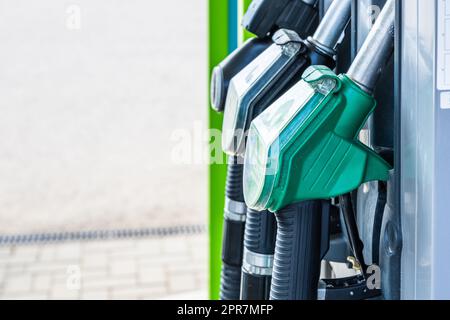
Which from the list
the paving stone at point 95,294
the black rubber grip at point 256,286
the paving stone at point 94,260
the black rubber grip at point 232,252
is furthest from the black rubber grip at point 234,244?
the paving stone at point 94,260

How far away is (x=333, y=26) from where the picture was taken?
1022mm

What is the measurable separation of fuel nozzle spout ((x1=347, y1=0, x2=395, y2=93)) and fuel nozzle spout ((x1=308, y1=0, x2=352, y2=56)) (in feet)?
0.51

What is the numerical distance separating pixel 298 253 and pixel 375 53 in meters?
0.26

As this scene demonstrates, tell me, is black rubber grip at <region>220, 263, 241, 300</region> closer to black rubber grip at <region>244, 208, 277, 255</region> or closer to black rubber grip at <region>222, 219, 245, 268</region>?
black rubber grip at <region>222, 219, 245, 268</region>

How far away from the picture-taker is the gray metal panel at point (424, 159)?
756 mm

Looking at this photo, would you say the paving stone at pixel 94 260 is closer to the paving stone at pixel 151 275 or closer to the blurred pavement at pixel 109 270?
the blurred pavement at pixel 109 270

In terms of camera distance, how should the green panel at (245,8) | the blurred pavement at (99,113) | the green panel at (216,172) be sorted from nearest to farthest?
the green panel at (245,8) < the green panel at (216,172) < the blurred pavement at (99,113)

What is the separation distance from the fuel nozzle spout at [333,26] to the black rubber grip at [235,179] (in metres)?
0.30

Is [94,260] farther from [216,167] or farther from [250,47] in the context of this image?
[250,47]

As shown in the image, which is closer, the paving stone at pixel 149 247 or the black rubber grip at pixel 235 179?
the black rubber grip at pixel 235 179

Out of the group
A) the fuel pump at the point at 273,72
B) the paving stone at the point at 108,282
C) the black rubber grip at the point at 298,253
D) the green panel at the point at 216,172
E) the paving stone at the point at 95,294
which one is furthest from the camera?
the paving stone at the point at 108,282

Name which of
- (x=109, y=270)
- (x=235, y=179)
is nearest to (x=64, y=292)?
(x=109, y=270)

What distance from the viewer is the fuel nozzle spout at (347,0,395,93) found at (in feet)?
2.77

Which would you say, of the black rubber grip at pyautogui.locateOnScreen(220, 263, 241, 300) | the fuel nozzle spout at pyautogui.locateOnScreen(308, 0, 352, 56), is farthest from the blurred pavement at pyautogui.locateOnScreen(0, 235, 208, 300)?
the fuel nozzle spout at pyautogui.locateOnScreen(308, 0, 352, 56)
